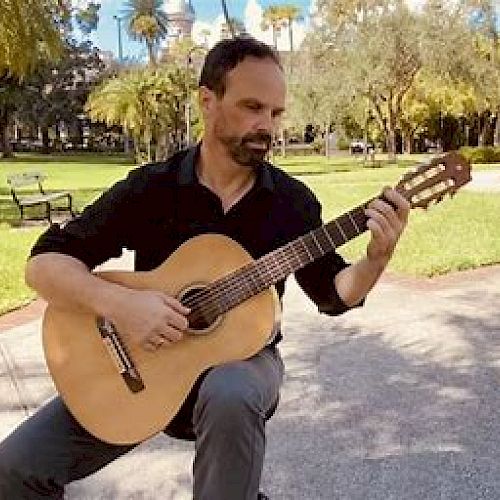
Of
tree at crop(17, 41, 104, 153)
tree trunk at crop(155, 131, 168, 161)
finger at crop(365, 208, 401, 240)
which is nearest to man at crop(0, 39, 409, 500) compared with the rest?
finger at crop(365, 208, 401, 240)

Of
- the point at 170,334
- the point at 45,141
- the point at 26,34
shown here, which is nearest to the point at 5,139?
the point at 45,141

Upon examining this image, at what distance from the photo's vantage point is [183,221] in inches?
94.8

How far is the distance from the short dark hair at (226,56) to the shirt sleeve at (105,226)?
1.07 feet

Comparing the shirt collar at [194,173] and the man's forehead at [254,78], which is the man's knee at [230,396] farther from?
the man's forehead at [254,78]

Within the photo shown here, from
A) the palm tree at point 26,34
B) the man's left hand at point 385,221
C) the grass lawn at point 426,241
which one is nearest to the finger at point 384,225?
the man's left hand at point 385,221

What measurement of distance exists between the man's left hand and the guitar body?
11.5 inches

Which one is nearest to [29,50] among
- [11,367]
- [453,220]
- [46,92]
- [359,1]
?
[453,220]

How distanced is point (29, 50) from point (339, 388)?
8137 millimetres

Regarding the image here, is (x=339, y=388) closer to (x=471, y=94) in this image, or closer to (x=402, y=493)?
(x=402, y=493)

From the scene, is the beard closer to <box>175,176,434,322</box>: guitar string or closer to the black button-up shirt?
the black button-up shirt

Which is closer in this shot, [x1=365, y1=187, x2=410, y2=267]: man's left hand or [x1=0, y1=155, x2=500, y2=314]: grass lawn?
[x1=365, y1=187, x2=410, y2=267]: man's left hand

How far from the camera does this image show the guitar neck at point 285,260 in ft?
7.32

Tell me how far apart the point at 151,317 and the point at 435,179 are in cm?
80

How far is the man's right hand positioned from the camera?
7.08 ft
